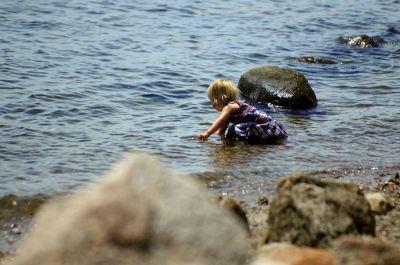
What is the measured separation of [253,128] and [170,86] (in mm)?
3586

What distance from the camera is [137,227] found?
3795mm

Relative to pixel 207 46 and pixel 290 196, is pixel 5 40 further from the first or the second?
pixel 290 196

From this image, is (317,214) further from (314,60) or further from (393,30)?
(393,30)

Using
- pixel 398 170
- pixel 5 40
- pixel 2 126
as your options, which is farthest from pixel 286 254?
pixel 5 40

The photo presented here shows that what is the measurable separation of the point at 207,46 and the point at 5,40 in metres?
4.86

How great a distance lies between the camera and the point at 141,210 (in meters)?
3.87

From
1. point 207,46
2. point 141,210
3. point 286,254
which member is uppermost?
point 141,210

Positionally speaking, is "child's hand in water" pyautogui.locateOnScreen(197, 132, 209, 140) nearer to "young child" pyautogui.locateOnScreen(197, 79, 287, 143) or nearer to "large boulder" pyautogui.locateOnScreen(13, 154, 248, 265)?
"young child" pyautogui.locateOnScreen(197, 79, 287, 143)

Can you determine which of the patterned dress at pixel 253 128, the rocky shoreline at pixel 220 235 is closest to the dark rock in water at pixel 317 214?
the rocky shoreline at pixel 220 235

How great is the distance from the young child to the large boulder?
19.5 feet

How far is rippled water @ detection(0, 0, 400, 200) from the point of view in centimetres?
895

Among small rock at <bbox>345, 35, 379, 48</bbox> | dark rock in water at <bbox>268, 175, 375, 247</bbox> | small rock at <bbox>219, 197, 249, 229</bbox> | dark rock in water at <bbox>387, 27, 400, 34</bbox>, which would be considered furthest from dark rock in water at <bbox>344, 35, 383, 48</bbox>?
dark rock in water at <bbox>268, 175, 375, 247</bbox>

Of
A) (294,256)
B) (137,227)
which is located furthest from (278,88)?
(137,227)

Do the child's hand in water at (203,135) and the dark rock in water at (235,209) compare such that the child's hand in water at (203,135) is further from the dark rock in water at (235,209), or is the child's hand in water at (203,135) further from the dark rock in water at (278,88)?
the dark rock in water at (235,209)
